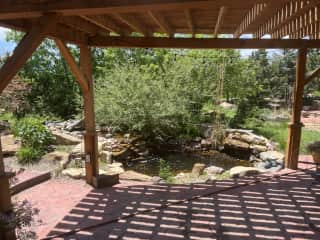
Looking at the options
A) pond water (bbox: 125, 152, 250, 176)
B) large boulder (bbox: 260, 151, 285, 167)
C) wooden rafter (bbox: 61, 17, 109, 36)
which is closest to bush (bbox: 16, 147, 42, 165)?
pond water (bbox: 125, 152, 250, 176)

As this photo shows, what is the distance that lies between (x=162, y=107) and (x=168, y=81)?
1.20 meters

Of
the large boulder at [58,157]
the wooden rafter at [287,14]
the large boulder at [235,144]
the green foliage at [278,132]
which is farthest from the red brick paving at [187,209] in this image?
the large boulder at [235,144]

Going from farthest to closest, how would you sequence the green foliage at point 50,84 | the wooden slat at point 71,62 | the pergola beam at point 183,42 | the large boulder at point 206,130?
the green foliage at point 50,84 < the large boulder at point 206,130 < the pergola beam at point 183,42 < the wooden slat at point 71,62

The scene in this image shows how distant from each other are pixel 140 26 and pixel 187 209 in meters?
2.46

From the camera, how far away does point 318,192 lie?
4246 mm

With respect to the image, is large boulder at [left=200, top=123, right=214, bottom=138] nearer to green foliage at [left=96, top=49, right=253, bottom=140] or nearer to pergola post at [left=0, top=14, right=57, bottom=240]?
green foliage at [left=96, top=49, right=253, bottom=140]

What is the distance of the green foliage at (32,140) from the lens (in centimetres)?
544

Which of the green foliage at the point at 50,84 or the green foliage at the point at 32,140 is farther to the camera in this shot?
the green foliage at the point at 50,84

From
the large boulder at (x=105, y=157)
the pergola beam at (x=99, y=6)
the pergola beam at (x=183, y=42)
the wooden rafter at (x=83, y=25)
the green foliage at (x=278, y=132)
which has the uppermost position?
the wooden rafter at (x=83, y=25)

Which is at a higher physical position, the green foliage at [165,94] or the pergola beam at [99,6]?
the pergola beam at [99,6]

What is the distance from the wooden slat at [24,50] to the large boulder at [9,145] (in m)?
3.87

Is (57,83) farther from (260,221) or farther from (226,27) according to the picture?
(260,221)

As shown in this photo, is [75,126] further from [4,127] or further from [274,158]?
[274,158]

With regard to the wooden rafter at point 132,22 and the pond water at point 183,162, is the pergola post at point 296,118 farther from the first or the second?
the wooden rafter at point 132,22
